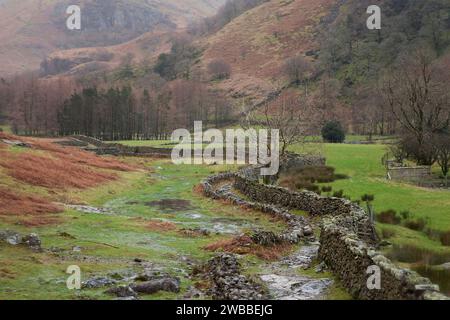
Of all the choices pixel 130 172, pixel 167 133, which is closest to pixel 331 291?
pixel 130 172

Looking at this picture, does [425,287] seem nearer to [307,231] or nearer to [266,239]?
[266,239]

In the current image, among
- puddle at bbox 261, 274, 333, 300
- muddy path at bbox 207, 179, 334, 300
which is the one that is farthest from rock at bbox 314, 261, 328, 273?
puddle at bbox 261, 274, 333, 300

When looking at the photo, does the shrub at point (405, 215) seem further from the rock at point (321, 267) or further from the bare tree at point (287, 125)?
the bare tree at point (287, 125)

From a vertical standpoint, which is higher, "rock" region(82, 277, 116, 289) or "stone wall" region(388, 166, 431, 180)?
"stone wall" region(388, 166, 431, 180)

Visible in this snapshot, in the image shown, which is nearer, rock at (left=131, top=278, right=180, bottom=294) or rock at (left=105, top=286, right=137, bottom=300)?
rock at (left=105, top=286, right=137, bottom=300)

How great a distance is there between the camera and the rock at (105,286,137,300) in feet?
58.8

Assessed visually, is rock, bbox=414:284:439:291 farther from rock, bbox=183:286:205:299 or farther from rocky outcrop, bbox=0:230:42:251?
rocky outcrop, bbox=0:230:42:251

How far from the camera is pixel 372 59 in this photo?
18925 cm

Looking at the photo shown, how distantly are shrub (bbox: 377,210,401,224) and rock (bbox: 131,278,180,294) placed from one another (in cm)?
1856

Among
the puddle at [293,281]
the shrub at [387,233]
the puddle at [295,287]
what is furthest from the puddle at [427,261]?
the puddle at [295,287]

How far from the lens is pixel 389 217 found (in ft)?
111

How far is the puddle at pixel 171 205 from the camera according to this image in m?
42.5
